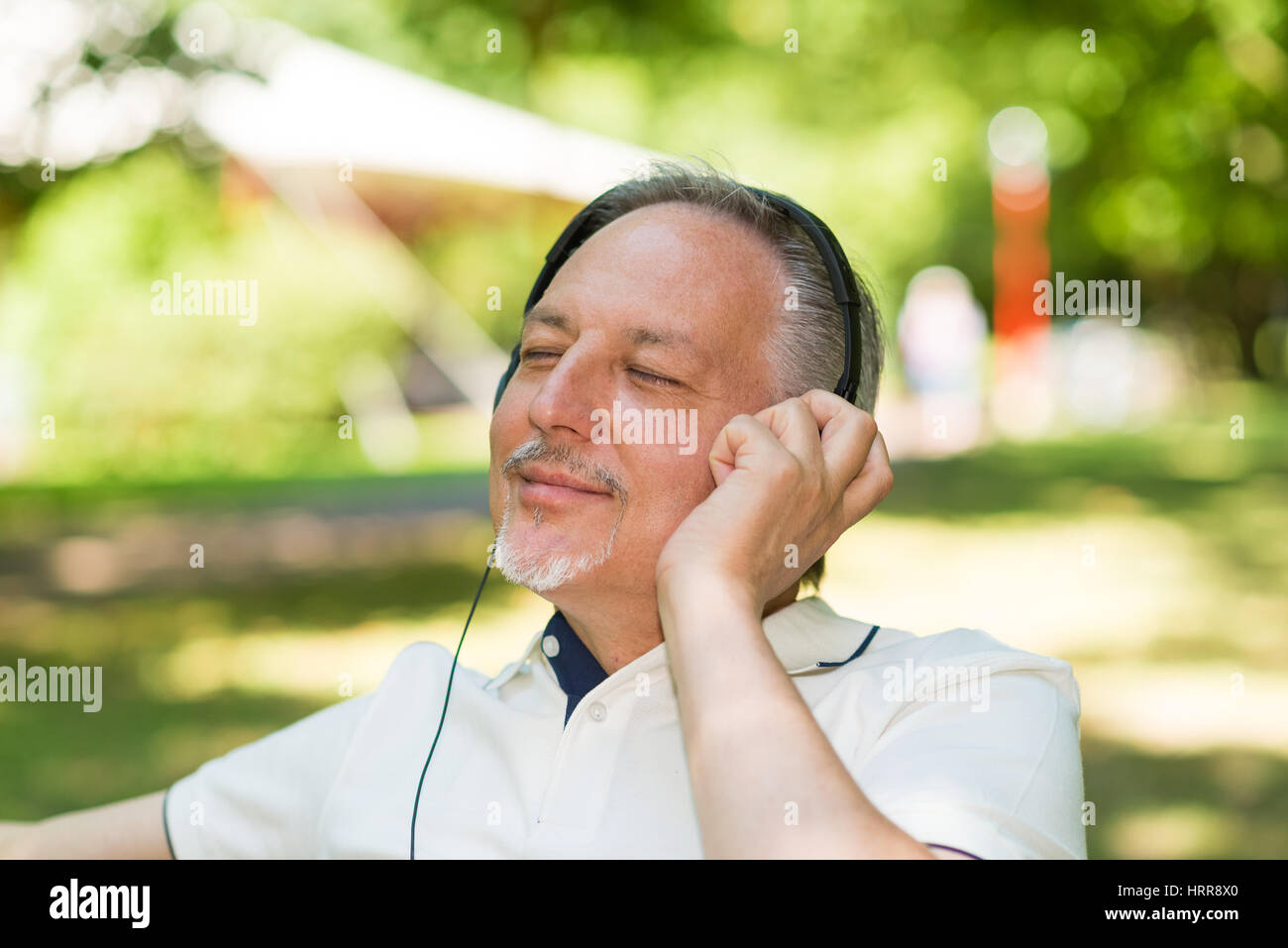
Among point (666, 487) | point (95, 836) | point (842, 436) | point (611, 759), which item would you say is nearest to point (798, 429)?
point (842, 436)

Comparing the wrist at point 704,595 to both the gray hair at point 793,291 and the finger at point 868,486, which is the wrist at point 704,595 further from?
the gray hair at point 793,291

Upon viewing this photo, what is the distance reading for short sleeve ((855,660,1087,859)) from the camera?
5.03ft

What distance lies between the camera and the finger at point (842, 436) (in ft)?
6.03

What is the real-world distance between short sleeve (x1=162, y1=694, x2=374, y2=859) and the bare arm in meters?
0.03

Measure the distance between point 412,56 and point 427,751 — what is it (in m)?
15.4

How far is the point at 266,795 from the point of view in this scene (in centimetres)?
213

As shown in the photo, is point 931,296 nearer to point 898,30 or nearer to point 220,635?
point 898,30

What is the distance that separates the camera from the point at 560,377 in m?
2.07

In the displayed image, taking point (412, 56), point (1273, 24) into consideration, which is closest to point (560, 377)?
point (1273, 24)

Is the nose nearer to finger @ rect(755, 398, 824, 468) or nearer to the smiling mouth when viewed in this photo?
the smiling mouth

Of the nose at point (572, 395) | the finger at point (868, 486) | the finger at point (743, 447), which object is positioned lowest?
the finger at point (868, 486)

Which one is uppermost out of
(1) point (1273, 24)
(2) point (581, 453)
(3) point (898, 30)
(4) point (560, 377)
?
(3) point (898, 30)

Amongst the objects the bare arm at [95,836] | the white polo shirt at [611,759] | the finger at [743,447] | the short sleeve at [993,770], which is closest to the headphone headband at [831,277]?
the finger at [743,447]

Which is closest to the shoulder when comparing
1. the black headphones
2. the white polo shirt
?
the white polo shirt
